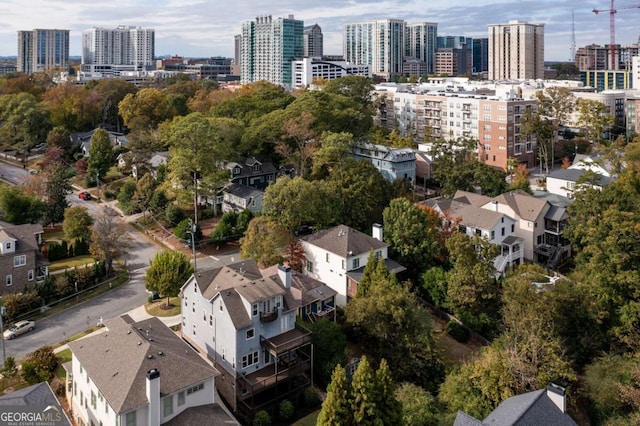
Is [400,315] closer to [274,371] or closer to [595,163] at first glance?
[274,371]

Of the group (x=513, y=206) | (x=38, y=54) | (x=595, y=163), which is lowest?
(x=513, y=206)

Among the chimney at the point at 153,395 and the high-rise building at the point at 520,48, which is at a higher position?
the high-rise building at the point at 520,48

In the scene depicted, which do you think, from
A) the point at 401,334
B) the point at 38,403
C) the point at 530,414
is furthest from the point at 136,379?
the point at 530,414

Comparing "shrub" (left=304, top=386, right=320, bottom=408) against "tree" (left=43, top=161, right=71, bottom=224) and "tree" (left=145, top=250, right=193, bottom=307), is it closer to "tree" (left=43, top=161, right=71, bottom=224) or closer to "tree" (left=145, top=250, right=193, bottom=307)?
"tree" (left=145, top=250, right=193, bottom=307)

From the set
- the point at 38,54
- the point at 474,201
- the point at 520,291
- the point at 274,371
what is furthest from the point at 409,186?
the point at 38,54

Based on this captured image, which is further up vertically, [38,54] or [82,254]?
[38,54]

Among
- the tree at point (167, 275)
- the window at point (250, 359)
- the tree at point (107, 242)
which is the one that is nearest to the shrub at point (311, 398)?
the window at point (250, 359)

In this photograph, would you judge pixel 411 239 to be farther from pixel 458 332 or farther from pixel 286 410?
pixel 286 410

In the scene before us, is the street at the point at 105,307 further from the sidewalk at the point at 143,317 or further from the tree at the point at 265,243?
the tree at the point at 265,243
